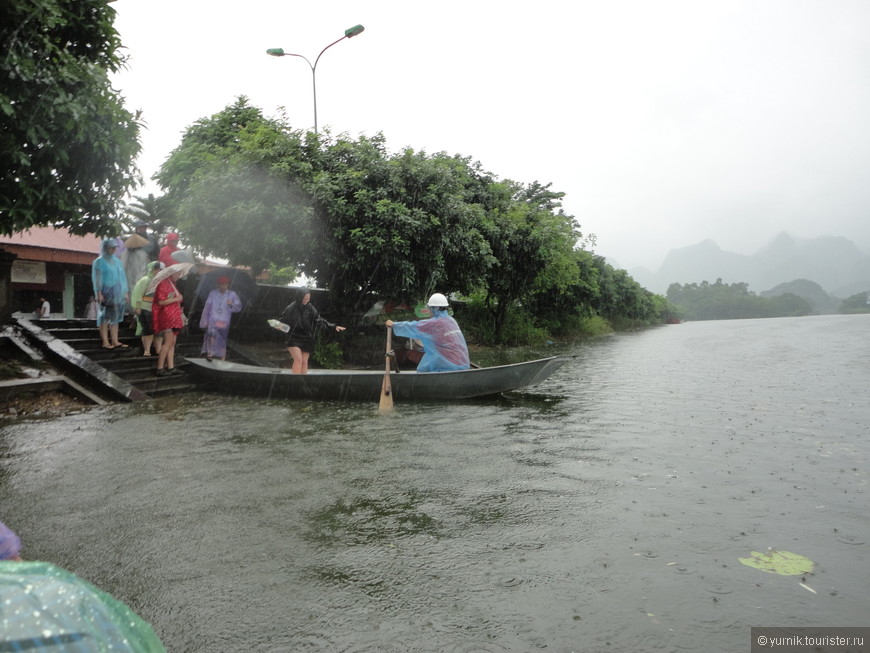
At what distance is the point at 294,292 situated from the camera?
17922 mm

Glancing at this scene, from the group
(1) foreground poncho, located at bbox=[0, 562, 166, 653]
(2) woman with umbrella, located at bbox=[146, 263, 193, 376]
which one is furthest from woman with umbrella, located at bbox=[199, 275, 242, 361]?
(1) foreground poncho, located at bbox=[0, 562, 166, 653]

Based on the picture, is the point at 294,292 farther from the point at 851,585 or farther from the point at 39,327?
the point at 851,585

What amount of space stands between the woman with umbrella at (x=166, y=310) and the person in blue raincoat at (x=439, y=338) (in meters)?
3.97

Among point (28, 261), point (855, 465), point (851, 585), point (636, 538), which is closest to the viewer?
point (851, 585)

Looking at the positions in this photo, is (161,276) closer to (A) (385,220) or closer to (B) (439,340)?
(B) (439,340)

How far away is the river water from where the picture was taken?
2752 millimetres

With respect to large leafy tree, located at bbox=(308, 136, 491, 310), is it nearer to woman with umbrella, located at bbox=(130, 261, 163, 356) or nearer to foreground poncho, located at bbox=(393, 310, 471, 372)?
woman with umbrella, located at bbox=(130, 261, 163, 356)

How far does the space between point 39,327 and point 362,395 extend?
6.87 m

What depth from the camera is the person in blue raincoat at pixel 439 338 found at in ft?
32.0

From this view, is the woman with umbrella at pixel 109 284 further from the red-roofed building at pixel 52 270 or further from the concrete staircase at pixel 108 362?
the red-roofed building at pixel 52 270

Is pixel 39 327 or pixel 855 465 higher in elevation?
pixel 39 327

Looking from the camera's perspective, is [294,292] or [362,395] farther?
[294,292]

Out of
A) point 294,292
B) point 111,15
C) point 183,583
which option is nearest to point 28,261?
point 294,292

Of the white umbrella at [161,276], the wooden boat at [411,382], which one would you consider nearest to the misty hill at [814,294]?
the wooden boat at [411,382]
